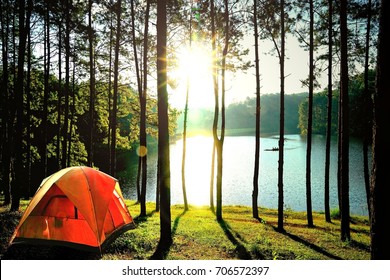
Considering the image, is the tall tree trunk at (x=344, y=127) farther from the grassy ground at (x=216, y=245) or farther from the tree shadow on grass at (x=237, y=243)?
the tree shadow on grass at (x=237, y=243)

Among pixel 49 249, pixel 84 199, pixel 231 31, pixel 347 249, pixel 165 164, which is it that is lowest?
pixel 347 249

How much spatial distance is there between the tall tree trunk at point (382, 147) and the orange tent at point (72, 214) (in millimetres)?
6500

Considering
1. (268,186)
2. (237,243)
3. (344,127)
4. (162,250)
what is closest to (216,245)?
(237,243)

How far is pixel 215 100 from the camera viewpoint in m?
14.3

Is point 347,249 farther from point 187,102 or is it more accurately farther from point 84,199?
point 187,102

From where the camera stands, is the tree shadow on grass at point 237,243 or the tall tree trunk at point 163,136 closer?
the tree shadow on grass at point 237,243

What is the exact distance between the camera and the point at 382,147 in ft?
15.6

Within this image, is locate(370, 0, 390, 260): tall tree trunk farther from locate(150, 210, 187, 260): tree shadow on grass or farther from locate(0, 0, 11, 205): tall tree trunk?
locate(0, 0, 11, 205): tall tree trunk

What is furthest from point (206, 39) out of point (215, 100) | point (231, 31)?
point (215, 100)

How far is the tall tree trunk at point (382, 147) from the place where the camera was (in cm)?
470

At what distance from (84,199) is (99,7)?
11.7m

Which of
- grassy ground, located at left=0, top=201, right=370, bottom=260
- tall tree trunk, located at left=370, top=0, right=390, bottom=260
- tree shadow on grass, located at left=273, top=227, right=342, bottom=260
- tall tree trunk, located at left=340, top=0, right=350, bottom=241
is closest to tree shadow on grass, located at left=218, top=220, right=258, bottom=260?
grassy ground, located at left=0, top=201, right=370, bottom=260

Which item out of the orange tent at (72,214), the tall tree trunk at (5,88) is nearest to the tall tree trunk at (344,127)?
the orange tent at (72,214)

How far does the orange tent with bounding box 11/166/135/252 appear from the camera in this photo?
302 inches
